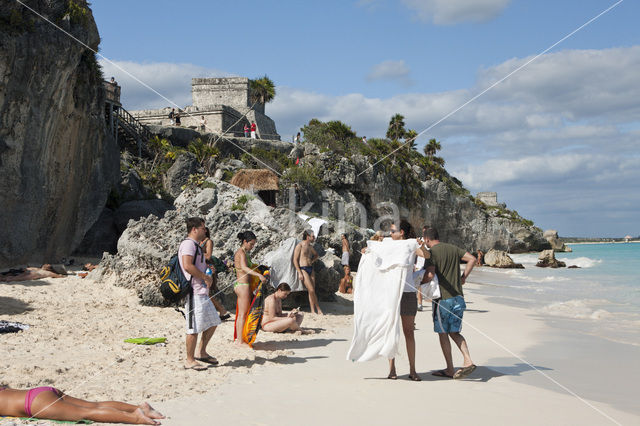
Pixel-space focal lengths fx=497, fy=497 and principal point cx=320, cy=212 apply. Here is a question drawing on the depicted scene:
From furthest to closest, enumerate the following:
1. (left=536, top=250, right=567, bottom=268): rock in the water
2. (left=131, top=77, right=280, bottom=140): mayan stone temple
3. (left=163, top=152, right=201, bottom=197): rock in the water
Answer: (left=131, top=77, right=280, bottom=140): mayan stone temple < (left=536, top=250, right=567, bottom=268): rock in the water < (left=163, top=152, right=201, bottom=197): rock in the water

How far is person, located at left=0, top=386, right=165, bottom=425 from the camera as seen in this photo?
378 cm

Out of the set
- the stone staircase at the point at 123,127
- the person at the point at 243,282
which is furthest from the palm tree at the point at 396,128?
the person at the point at 243,282

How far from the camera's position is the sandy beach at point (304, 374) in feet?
14.7

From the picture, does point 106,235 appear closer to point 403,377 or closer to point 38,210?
point 38,210

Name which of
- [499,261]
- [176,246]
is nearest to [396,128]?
[499,261]

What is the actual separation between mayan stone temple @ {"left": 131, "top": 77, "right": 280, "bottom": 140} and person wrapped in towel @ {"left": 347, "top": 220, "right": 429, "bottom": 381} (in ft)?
93.5

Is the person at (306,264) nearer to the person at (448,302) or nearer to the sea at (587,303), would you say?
the person at (448,302)

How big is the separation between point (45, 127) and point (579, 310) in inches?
576

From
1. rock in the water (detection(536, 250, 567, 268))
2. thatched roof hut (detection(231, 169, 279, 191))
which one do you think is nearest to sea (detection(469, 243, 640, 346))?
thatched roof hut (detection(231, 169, 279, 191))

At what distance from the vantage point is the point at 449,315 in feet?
18.2

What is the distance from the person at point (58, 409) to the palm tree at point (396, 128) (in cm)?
4186

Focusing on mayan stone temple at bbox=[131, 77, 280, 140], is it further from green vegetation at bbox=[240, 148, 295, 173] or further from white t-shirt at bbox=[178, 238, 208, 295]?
white t-shirt at bbox=[178, 238, 208, 295]

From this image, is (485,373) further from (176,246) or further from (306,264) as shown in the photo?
(176,246)

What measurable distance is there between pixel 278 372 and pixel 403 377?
1.43m
